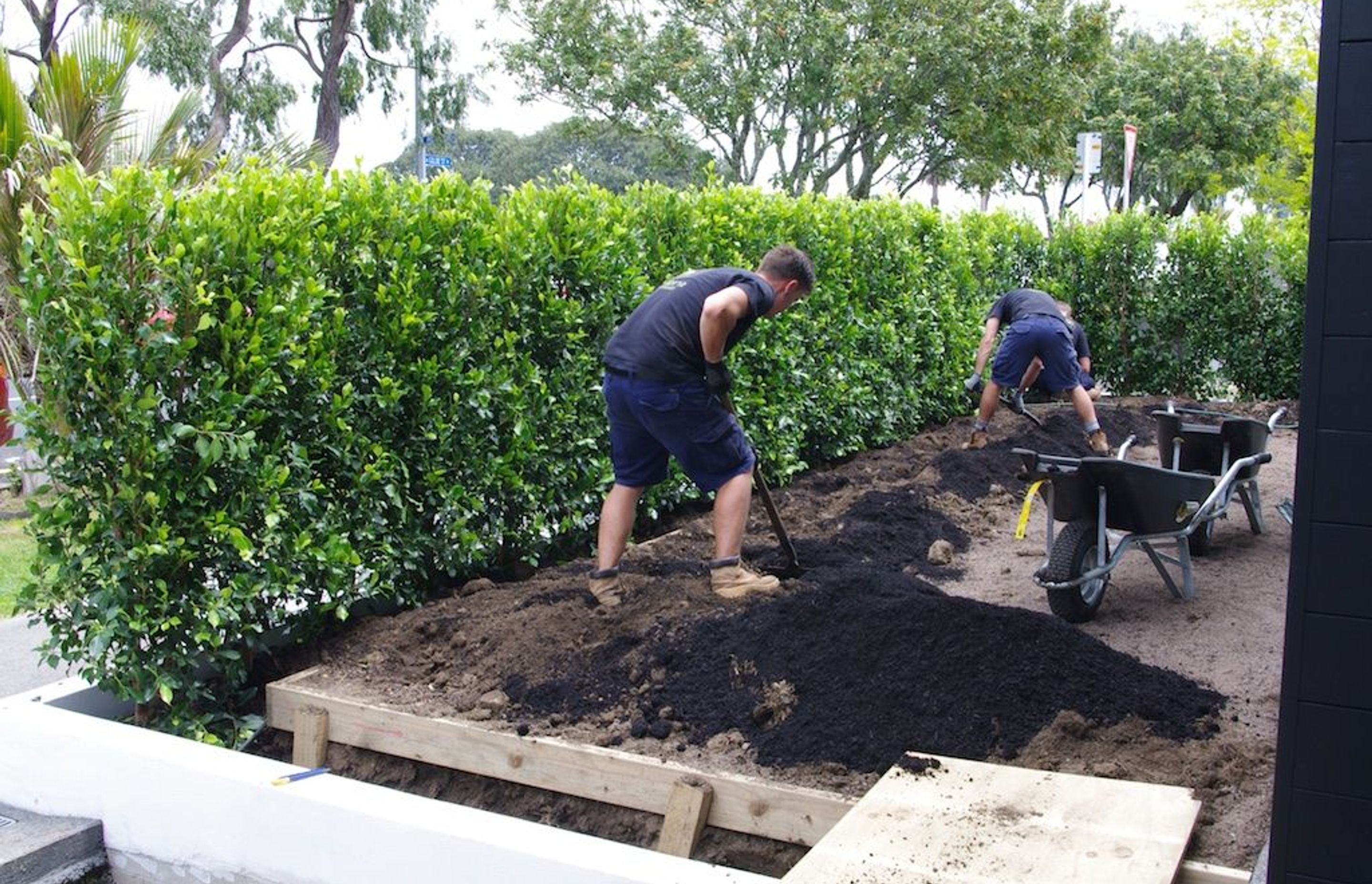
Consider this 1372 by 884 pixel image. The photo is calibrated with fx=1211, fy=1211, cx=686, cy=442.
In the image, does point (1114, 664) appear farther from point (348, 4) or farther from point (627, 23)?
point (348, 4)

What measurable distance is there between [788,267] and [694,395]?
30.8 inches

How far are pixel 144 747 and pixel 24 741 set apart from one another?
2.11 ft

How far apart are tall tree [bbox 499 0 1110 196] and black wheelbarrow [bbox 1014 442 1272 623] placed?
19.5m

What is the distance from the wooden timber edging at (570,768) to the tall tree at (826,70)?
70.2 feet

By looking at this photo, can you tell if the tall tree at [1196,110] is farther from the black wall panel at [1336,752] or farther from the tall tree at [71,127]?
the black wall panel at [1336,752]

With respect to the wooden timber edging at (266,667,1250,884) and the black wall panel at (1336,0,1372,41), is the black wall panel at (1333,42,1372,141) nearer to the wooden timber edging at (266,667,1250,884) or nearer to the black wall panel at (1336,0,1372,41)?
the black wall panel at (1336,0,1372,41)

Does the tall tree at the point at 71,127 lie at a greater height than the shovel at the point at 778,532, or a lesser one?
greater

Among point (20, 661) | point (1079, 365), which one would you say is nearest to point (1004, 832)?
point (20, 661)

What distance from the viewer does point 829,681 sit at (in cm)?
446

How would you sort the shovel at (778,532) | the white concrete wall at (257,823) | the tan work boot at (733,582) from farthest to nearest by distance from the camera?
1. the shovel at (778,532)
2. the tan work boot at (733,582)
3. the white concrete wall at (257,823)

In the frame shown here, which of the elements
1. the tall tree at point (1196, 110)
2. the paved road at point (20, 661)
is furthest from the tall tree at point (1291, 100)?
the paved road at point (20, 661)

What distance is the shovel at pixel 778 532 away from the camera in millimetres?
5852

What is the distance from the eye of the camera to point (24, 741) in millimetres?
4602

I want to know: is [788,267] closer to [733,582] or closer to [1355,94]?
[733,582]
